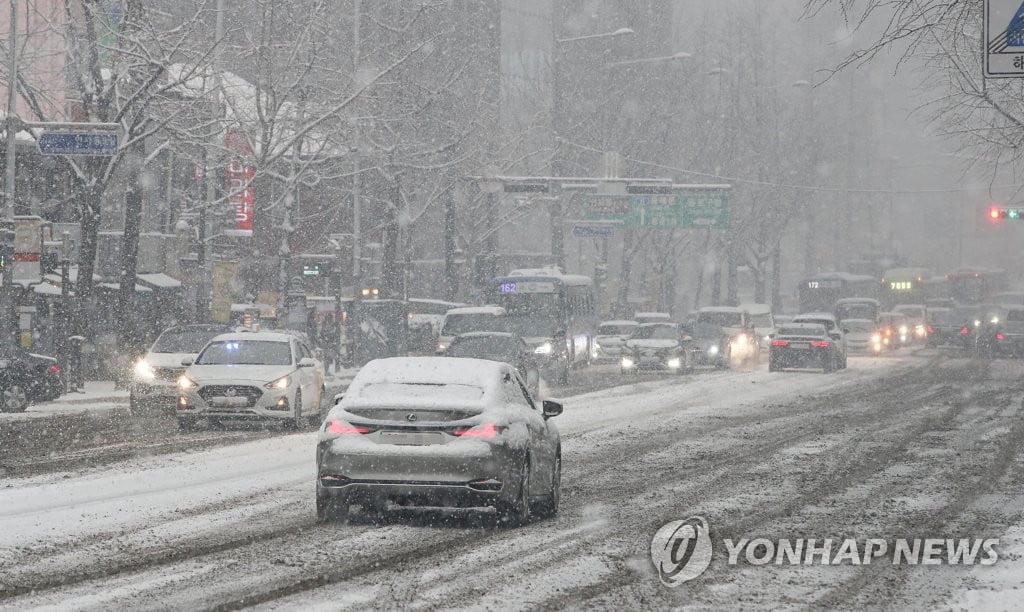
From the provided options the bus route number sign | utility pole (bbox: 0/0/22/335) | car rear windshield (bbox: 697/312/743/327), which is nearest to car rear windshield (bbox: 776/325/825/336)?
car rear windshield (bbox: 697/312/743/327)

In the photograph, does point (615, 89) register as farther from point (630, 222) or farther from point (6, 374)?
point (6, 374)

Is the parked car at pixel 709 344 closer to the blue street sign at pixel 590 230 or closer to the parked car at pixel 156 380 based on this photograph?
the blue street sign at pixel 590 230

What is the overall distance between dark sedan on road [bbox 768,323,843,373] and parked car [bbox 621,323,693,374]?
8.79ft

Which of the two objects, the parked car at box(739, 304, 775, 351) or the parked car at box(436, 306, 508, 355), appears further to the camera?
the parked car at box(739, 304, 775, 351)

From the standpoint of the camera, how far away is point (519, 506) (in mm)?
12078

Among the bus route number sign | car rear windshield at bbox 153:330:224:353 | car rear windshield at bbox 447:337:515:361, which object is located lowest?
car rear windshield at bbox 447:337:515:361

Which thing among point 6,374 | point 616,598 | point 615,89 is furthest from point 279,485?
point 615,89

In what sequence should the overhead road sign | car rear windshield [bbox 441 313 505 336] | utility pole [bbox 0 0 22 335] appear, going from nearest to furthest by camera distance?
the overhead road sign
utility pole [bbox 0 0 22 335]
car rear windshield [bbox 441 313 505 336]

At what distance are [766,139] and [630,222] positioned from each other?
24.8 metres

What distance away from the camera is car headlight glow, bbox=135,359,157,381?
1000 inches

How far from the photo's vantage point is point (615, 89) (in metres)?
72.1

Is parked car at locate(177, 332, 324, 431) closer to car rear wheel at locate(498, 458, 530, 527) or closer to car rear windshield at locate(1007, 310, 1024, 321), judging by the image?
car rear wheel at locate(498, 458, 530, 527)

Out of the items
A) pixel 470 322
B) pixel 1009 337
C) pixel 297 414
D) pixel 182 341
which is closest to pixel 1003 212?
pixel 1009 337

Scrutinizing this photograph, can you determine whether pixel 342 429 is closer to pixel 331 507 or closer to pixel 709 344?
pixel 331 507
